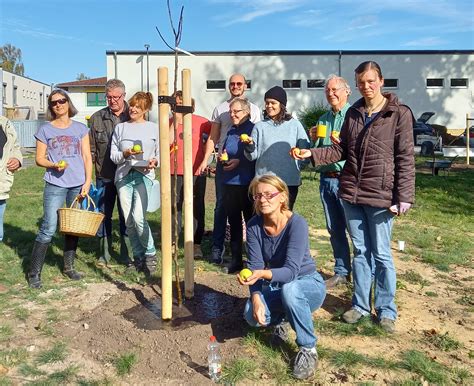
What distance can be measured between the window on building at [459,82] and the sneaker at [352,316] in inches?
1308

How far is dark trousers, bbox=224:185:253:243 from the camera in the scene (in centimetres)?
546

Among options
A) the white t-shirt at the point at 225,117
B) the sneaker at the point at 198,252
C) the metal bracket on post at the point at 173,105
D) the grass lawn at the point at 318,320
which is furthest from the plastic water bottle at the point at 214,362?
the sneaker at the point at 198,252

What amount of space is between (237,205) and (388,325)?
6.72ft

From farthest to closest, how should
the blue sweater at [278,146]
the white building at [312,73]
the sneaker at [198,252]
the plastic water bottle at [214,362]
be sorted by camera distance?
the white building at [312,73], the sneaker at [198,252], the blue sweater at [278,146], the plastic water bottle at [214,362]

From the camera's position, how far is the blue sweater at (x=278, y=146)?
4.94 meters

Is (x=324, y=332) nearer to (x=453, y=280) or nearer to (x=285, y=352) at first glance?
(x=285, y=352)

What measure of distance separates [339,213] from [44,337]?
108 inches

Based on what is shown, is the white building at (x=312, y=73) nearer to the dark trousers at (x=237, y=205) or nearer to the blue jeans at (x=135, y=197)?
the dark trousers at (x=237, y=205)

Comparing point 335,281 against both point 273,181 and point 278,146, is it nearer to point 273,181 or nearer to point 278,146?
point 278,146

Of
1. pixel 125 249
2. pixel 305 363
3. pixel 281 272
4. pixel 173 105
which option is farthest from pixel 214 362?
pixel 125 249

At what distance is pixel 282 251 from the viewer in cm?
360

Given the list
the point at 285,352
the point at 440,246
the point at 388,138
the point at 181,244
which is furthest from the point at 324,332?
the point at 440,246

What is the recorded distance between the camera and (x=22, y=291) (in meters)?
5.05

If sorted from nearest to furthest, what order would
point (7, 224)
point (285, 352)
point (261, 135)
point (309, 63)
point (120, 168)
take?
point (285, 352)
point (261, 135)
point (120, 168)
point (7, 224)
point (309, 63)
